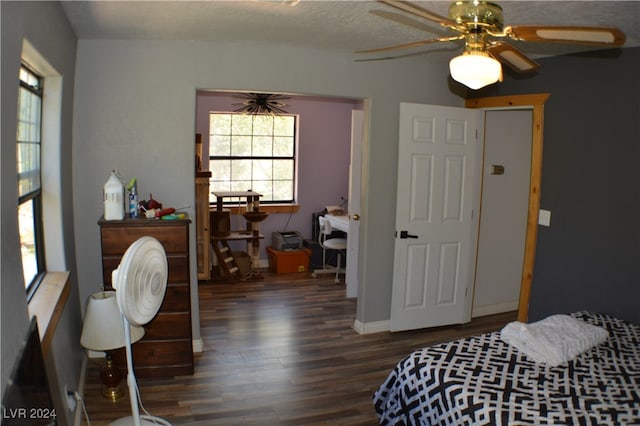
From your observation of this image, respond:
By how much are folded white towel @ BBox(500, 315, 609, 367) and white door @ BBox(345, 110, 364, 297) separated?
2309 millimetres

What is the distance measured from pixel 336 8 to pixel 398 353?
2615 millimetres

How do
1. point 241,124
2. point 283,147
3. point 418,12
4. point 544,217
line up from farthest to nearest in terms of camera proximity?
1. point 283,147
2. point 241,124
3. point 544,217
4. point 418,12

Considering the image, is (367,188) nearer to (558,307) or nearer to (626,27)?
(558,307)

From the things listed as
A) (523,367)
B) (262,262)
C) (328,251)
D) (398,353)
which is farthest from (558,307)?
(262,262)

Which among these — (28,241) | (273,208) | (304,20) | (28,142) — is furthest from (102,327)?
(273,208)

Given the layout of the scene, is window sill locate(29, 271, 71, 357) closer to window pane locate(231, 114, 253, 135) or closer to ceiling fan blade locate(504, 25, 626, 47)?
ceiling fan blade locate(504, 25, 626, 47)

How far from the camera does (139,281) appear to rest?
7.43 ft

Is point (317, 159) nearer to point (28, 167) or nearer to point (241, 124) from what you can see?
point (241, 124)

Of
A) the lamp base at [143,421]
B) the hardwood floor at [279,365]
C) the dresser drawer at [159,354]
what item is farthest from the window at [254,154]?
the lamp base at [143,421]

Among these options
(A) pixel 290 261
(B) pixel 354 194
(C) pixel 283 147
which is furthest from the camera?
(C) pixel 283 147

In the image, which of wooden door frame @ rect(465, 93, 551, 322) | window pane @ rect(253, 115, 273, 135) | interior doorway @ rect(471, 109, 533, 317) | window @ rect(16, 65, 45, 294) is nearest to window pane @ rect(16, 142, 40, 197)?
window @ rect(16, 65, 45, 294)

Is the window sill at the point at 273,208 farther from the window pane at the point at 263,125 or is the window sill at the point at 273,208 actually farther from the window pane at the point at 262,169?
the window pane at the point at 263,125

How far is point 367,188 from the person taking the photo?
4340mm

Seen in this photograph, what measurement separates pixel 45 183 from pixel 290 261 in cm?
366
